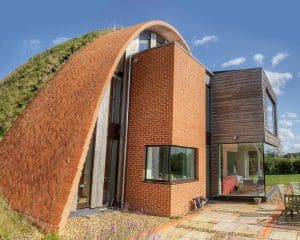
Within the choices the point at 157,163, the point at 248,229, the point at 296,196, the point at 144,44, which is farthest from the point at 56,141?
the point at 296,196

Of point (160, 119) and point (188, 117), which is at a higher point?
point (188, 117)

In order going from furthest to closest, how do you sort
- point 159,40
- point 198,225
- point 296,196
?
point 159,40
point 296,196
point 198,225

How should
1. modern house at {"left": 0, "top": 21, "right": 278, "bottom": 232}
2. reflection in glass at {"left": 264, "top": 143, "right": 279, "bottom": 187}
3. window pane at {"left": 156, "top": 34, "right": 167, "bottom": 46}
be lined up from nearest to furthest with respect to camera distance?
modern house at {"left": 0, "top": 21, "right": 278, "bottom": 232} < reflection in glass at {"left": 264, "top": 143, "right": 279, "bottom": 187} < window pane at {"left": 156, "top": 34, "right": 167, "bottom": 46}

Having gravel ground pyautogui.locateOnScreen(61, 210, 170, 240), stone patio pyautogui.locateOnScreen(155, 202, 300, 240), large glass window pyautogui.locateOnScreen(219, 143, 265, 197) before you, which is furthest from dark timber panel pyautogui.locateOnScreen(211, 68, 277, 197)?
gravel ground pyautogui.locateOnScreen(61, 210, 170, 240)

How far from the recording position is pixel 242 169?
1350 centimetres

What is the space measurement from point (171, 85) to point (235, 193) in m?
6.48

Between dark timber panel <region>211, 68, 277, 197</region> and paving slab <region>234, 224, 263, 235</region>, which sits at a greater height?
dark timber panel <region>211, 68, 277, 197</region>

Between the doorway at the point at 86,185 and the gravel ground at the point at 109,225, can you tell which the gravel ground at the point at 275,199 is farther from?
the doorway at the point at 86,185

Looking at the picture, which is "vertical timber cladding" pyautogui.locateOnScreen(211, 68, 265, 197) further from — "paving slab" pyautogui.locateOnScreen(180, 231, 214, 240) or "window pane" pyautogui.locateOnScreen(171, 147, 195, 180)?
"paving slab" pyautogui.locateOnScreen(180, 231, 214, 240)

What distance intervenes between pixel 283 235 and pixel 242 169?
21.3ft

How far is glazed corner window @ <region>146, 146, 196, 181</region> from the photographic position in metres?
9.63

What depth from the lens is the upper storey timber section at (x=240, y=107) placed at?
13.1 metres

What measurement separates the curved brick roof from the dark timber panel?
5324 mm

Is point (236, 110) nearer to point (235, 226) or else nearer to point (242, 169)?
point (242, 169)
